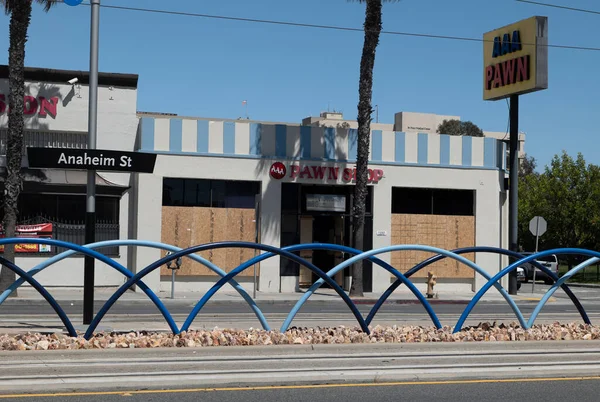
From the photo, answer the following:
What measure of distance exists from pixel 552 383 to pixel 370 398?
2414 mm

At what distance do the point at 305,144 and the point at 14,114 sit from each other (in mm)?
9977

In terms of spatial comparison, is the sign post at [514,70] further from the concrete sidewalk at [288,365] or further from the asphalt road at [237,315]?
the concrete sidewalk at [288,365]

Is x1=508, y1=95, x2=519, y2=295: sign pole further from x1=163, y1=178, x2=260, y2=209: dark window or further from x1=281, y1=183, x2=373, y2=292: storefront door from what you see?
x1=163, y1=178, x2=260, y2=209: dark window

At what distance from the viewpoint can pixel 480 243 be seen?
3020 centimetres

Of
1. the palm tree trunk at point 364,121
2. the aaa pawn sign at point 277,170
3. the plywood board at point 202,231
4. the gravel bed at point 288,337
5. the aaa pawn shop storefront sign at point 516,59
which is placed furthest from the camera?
the aaa pawn shop storefront sign at point 516,59

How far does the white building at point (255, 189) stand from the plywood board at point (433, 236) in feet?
0.14

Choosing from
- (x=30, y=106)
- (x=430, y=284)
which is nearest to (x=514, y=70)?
(x=430, y=284)

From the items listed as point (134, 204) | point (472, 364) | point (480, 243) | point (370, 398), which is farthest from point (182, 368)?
point (480, 243)

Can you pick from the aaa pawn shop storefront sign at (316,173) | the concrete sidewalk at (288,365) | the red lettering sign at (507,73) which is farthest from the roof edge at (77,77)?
the concrete sidewalk at (288,365)

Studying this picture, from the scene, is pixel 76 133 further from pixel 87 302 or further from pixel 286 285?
pixel 87 302

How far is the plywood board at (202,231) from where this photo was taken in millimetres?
26891

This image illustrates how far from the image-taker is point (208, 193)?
27359mm

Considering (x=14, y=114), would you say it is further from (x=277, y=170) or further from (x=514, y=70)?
(x=514, y=70)

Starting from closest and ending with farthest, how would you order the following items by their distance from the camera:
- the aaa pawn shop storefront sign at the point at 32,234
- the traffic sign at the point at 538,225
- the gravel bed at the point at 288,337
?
the gravel bed at the point at 288,337 → the aaa pawn shop storefront sign at the point at 32,234 → the traffic sign at the point at 538,225
